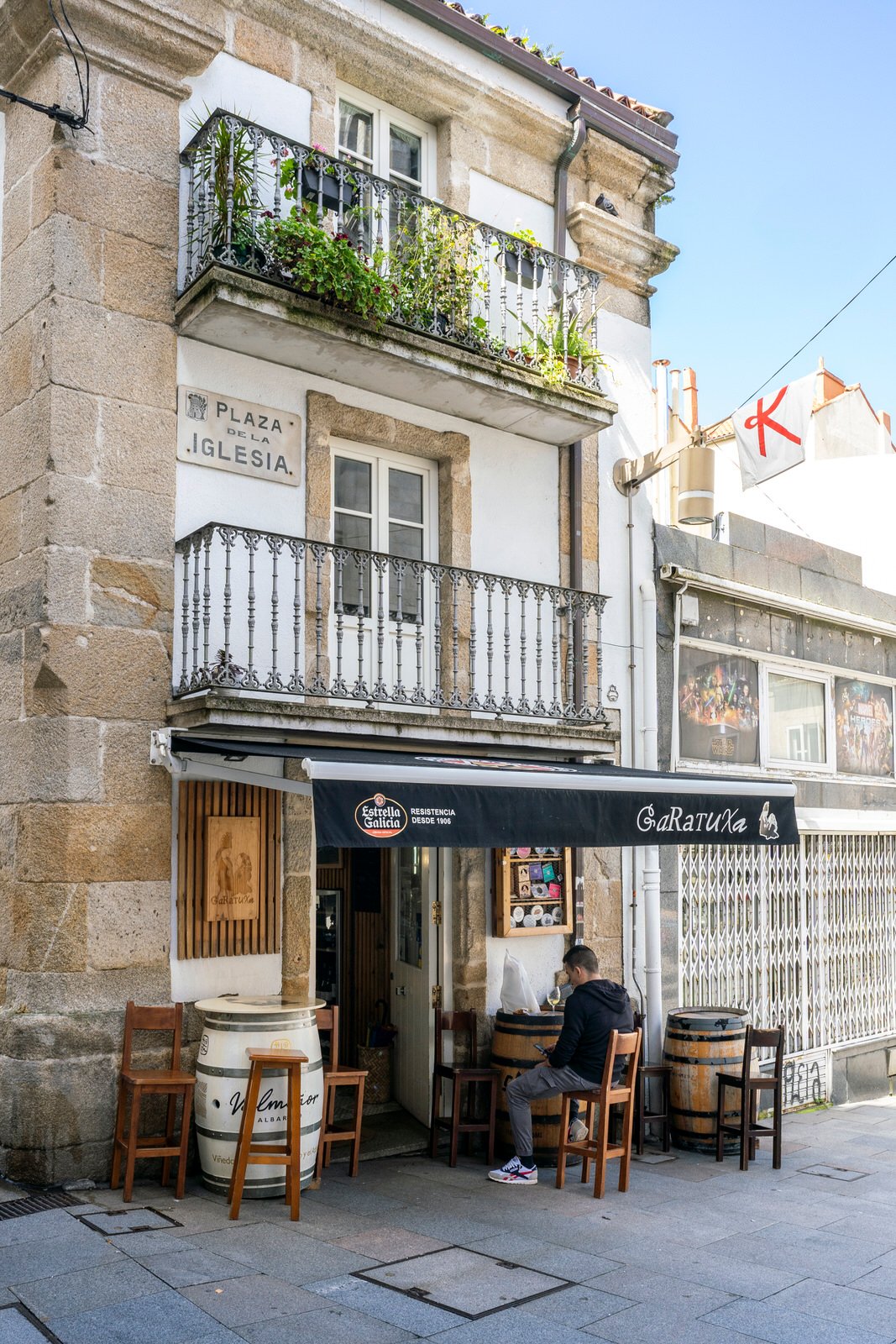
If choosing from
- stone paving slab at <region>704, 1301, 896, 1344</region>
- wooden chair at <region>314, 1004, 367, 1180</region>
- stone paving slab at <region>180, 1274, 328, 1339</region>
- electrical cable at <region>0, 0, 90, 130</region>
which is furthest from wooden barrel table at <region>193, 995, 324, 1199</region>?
electrical cable at <region>0, 0, 90, 130</region>

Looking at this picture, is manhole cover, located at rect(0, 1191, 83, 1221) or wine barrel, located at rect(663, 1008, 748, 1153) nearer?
manhole cover, located at rect(0, 1191, 83, 1221)

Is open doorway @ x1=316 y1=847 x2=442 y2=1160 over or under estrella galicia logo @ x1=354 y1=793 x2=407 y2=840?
under

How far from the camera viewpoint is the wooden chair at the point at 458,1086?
7.67m

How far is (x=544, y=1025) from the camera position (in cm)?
782

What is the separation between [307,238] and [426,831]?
146 inches

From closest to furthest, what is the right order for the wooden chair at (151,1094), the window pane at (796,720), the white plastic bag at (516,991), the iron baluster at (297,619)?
the wooden chair at (151,1094), the iron baluster at (297,619), the white plastic bag at (516,991), the window pane at (796,720)

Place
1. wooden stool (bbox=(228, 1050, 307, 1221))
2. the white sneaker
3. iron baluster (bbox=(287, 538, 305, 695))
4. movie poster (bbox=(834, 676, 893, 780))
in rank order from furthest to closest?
movie poster (bbox=(834, 676, 893, 780))
the white sneaker
iron baluster (bbox=(287, 538, 305, 695))
wooden stool (bbox=(228, 1050, 307, 1221))

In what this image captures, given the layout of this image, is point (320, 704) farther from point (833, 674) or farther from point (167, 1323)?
point (833, 674)

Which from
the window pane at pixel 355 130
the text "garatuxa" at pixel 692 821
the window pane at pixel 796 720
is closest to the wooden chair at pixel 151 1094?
the text "garatuxa" at pixel 692 821

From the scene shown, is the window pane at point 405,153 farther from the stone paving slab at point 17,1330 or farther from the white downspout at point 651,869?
the stone paving slab at point 17,1330

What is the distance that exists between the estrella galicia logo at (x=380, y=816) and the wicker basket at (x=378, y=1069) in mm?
3377

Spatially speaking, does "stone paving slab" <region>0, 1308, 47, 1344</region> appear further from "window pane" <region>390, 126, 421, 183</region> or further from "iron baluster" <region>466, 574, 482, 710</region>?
"window pane" <region>390, 126, 421, 183</region>

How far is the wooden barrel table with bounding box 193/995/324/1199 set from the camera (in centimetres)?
631

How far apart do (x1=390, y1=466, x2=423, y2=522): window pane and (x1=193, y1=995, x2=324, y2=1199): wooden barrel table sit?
3715 mm
